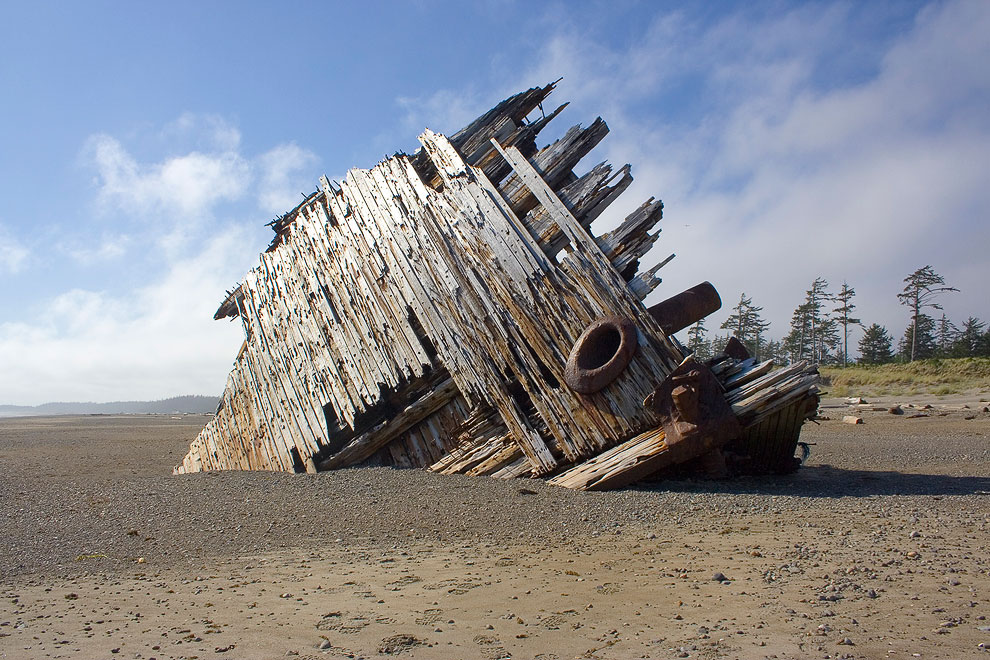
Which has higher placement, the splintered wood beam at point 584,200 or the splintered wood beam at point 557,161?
the splintered wood beam at point 557,161

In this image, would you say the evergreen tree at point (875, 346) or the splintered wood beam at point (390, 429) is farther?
the evergreen tree at point (875, 346)

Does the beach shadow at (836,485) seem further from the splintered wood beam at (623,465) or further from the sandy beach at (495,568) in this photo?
the splintered wood beam at (623,465)

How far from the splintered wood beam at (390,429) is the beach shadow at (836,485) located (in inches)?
87.7

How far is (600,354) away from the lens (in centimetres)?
605

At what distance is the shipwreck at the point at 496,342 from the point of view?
573 cm

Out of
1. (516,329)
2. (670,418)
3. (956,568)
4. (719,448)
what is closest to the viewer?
(956,568)

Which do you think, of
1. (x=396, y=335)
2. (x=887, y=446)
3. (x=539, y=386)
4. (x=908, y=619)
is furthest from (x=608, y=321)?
(x=887, y=446)

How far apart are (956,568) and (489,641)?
2.39 metres

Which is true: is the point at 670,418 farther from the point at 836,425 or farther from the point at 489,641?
the point at 836,425

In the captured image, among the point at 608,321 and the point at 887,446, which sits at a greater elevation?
the point at 608,321

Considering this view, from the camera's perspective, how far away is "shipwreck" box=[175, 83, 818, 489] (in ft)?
18.8

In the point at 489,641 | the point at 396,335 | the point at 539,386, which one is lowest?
the point at 489,641

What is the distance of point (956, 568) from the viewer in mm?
3410

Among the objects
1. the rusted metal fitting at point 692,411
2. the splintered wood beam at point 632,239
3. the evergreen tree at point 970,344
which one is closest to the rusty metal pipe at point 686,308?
the splintered wood beam at point 632,239
